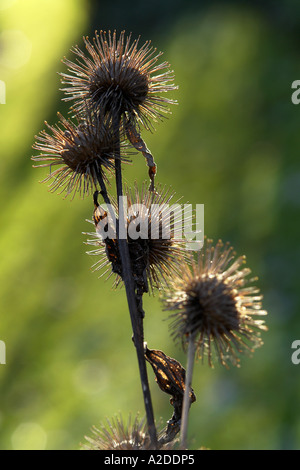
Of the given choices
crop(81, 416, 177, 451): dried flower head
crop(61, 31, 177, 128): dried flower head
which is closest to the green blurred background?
crop(81, 416, 177, 451): dried flower head

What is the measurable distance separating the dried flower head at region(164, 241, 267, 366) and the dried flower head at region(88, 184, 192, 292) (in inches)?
3.2

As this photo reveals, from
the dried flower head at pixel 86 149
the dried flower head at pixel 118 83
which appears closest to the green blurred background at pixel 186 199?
the dried flower head at pixel 86 149

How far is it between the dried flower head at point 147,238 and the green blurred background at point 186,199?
1.48 m

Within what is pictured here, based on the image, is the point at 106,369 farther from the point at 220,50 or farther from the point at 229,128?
the point at 220,50

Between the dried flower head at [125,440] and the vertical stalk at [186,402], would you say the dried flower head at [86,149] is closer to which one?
the vertical stalk at [186,402]

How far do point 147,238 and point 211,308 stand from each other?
28 centimetres

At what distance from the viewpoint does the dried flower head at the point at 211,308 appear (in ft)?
4.10

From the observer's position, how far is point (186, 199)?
13.9ft

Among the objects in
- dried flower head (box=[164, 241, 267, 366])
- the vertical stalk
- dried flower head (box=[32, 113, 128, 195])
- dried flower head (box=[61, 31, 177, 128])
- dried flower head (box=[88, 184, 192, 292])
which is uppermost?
dried flower head (box=[61, 31, 177, 128])

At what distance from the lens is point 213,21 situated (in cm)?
586

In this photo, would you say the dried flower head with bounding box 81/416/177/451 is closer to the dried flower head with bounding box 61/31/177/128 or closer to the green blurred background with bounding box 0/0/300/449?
the dried flower head with bounding box 61/31/177/128

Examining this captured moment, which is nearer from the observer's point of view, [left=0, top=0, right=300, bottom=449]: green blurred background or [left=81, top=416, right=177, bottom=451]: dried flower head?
[left=81, top=416, right=177, bottom=451]: dried flower head

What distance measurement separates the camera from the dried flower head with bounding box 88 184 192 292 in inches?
54.4
